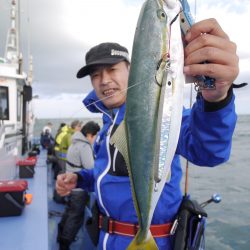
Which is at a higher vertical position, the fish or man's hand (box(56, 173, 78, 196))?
the fish

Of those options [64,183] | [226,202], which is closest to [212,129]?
[64,183]

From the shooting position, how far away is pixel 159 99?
1.41 metres

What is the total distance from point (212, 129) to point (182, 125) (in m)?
0.38

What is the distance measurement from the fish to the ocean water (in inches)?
211

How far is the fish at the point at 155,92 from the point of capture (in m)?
1.37

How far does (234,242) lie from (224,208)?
308 centimetres

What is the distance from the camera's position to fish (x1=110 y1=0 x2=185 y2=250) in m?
1.37

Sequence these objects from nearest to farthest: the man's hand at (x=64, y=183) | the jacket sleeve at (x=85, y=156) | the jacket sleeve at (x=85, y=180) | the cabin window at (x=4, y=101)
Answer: the man's hand at (x=64, y=183) < the jacket sleeve at (x=85, y=180) < the jacket sleeve at (x=85, y=156) < the cabin window at (x=4, y=101)

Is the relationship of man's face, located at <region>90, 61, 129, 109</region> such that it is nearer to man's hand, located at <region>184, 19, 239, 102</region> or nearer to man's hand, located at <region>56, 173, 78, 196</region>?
man's hand, located at <region>56, 173, 78, 196</region>

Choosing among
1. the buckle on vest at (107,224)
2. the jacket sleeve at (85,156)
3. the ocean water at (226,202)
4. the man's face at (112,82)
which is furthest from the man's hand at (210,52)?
the ocean water at (226,202)

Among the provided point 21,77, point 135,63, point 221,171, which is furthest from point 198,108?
point 221,171

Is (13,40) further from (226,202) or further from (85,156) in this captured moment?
(226,202)

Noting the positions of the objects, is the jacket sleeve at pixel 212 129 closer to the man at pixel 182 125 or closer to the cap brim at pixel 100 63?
the man at pixel 182 125

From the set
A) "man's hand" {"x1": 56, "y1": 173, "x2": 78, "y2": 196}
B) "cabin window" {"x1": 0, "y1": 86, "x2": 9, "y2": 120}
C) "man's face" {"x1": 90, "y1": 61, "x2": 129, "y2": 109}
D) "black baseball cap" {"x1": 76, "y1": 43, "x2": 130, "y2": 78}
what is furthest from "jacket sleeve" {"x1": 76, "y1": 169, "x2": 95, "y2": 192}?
"cabin window" {"x1": 0, "y1": 86, "x2": 9, "y2": 120}
